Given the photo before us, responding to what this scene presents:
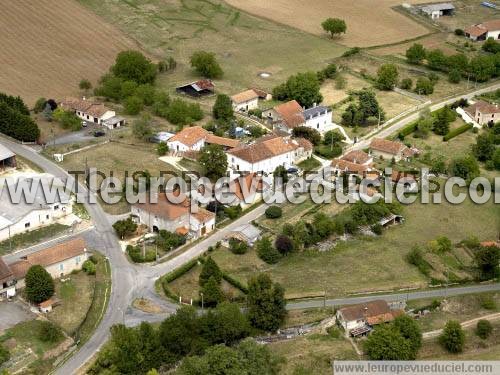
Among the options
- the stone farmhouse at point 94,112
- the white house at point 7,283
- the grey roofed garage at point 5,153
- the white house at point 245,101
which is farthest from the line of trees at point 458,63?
the white house at point 7,283

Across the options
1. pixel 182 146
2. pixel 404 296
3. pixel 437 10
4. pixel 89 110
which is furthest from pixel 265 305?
pixel 437 10

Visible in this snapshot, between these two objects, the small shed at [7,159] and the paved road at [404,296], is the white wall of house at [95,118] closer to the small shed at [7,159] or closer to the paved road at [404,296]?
the small shed at [7,159]

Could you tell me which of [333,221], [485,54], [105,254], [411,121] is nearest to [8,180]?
[105,254]

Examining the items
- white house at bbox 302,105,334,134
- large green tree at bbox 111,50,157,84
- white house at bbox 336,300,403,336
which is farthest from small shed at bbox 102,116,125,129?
white house at bbox 336,300,403,336

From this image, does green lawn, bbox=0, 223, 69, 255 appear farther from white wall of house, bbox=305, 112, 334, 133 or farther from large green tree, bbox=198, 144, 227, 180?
white wall of house, bbox=305, 112, 334, 133

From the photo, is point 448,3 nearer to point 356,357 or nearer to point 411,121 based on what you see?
point 411,121
